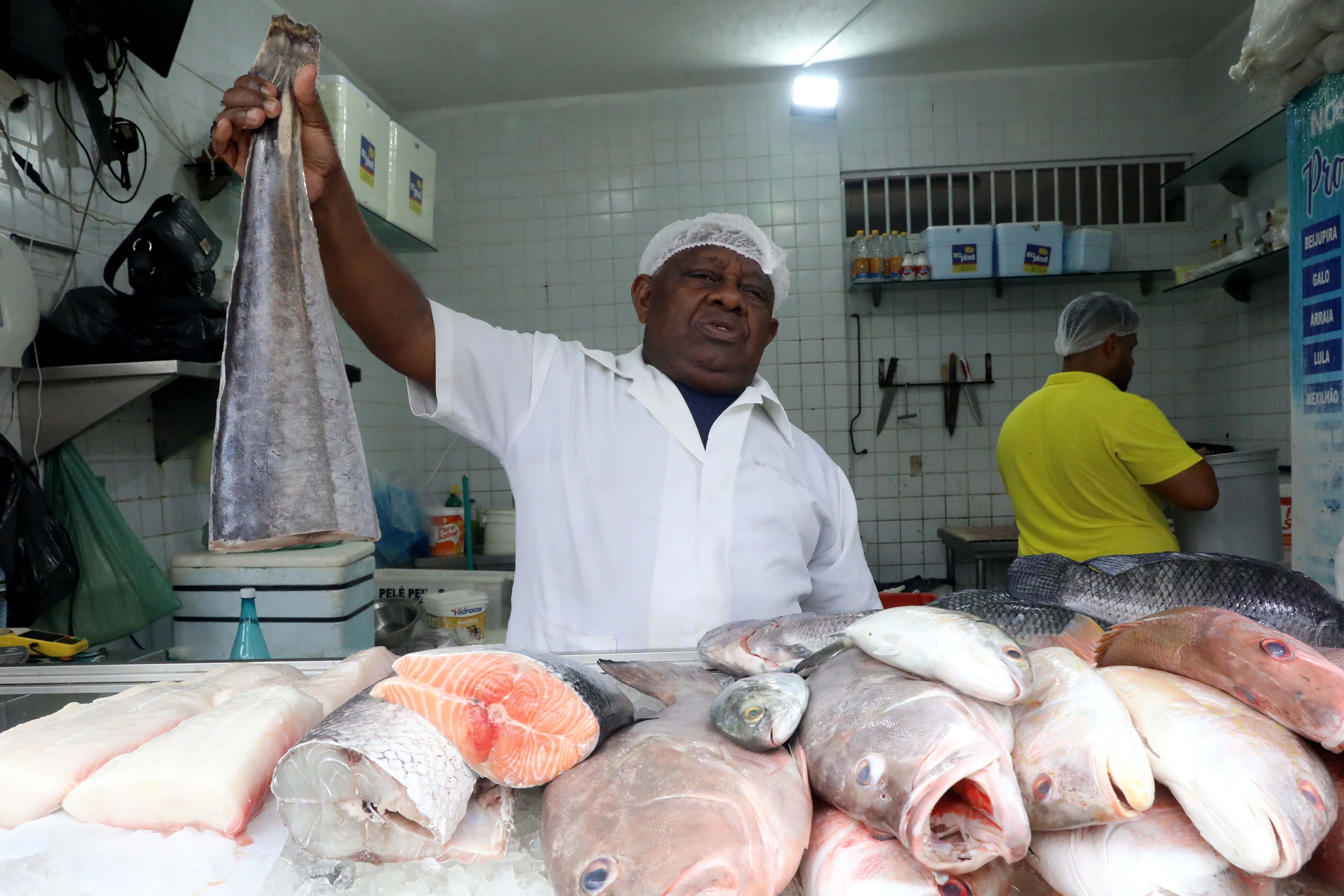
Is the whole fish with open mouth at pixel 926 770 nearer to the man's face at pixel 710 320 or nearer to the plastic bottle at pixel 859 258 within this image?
the man's face at pixel 710 320

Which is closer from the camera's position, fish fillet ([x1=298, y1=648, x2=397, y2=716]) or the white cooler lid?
fish fillet ([x1=298, y1=648, x2=397, y2=716])

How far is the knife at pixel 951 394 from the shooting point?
16.8ft

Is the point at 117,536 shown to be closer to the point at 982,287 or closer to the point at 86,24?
the point at 86,24

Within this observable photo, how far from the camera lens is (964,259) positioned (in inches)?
189

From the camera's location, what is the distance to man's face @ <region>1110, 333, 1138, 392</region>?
330 centimetres

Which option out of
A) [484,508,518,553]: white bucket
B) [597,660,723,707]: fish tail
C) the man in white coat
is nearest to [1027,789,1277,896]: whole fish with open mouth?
[597,660,723,707]: fish tail

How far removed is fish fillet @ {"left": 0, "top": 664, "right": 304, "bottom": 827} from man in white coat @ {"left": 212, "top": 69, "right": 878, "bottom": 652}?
0.81 meters

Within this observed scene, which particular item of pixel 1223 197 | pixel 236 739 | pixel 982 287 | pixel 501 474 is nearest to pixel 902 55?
pixel 982 287

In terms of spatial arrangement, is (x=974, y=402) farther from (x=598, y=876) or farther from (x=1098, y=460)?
(x=598, y=876)

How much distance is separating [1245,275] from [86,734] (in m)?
5.19

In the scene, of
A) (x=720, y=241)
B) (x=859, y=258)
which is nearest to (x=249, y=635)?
(x=720, y=241)

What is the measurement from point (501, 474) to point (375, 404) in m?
0.96

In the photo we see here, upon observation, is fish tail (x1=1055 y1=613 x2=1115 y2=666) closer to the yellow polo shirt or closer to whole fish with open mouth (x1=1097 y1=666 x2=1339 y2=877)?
whole fish with open mouth (x1=1097 y1=666 x2=1339 y2=877)

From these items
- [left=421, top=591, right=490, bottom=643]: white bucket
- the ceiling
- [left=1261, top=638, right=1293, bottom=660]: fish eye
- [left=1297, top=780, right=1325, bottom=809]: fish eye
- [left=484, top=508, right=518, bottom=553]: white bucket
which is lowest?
[left=421, top=591, right=490, bottom=643]: white bucket
